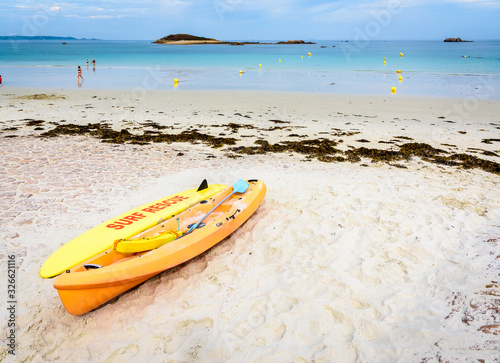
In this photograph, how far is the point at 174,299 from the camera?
11.6 ft

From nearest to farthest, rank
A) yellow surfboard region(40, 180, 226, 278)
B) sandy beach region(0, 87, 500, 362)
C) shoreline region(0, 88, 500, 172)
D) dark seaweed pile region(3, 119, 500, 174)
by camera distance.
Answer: sandy beach region(0, 87, 500, 362) → yellow surfboard region(40, 180, 226, 278) → dark seaweed pile region(3, 119, 500, 174) → shoreline region(0, 88, 500, 172)

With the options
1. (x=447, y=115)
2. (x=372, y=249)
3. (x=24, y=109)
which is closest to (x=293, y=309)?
(x=372, y=249)

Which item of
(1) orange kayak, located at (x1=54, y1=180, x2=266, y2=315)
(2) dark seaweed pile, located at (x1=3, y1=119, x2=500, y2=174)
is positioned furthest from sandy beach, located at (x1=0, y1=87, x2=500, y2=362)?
(1) orange kayak, located at (x1=54, y1=180, x2=266, y2=315)

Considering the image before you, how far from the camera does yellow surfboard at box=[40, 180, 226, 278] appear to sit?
391 centimetres

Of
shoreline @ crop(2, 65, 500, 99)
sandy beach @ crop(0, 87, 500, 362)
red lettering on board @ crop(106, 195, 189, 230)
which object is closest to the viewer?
sandy beach @ crop(0, 87, 500, 362)

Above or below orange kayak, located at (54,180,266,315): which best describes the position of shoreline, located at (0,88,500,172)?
above

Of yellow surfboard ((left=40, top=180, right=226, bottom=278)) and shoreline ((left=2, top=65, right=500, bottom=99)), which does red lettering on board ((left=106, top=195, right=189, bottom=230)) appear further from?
shoreline ((left=2, top=65, right=500, bottom=99))

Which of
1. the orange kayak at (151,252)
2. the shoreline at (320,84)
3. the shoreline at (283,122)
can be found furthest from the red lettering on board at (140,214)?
the shoreline at (320,84)

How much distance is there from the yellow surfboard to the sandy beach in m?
0.24

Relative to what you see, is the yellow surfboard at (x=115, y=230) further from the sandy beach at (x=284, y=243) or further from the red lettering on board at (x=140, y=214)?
the sandy beach at (x=284, y=243)

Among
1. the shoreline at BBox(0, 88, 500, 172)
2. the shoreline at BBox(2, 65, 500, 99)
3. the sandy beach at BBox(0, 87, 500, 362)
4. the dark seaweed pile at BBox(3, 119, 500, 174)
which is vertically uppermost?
the shoreline at BBox(2, 65, 500, 99)

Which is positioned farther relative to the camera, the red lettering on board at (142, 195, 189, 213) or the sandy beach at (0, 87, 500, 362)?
the red lettering on board at (142, 195, 189, 213)

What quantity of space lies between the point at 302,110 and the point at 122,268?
11.4 m

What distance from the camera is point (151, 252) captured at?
12.0ft
